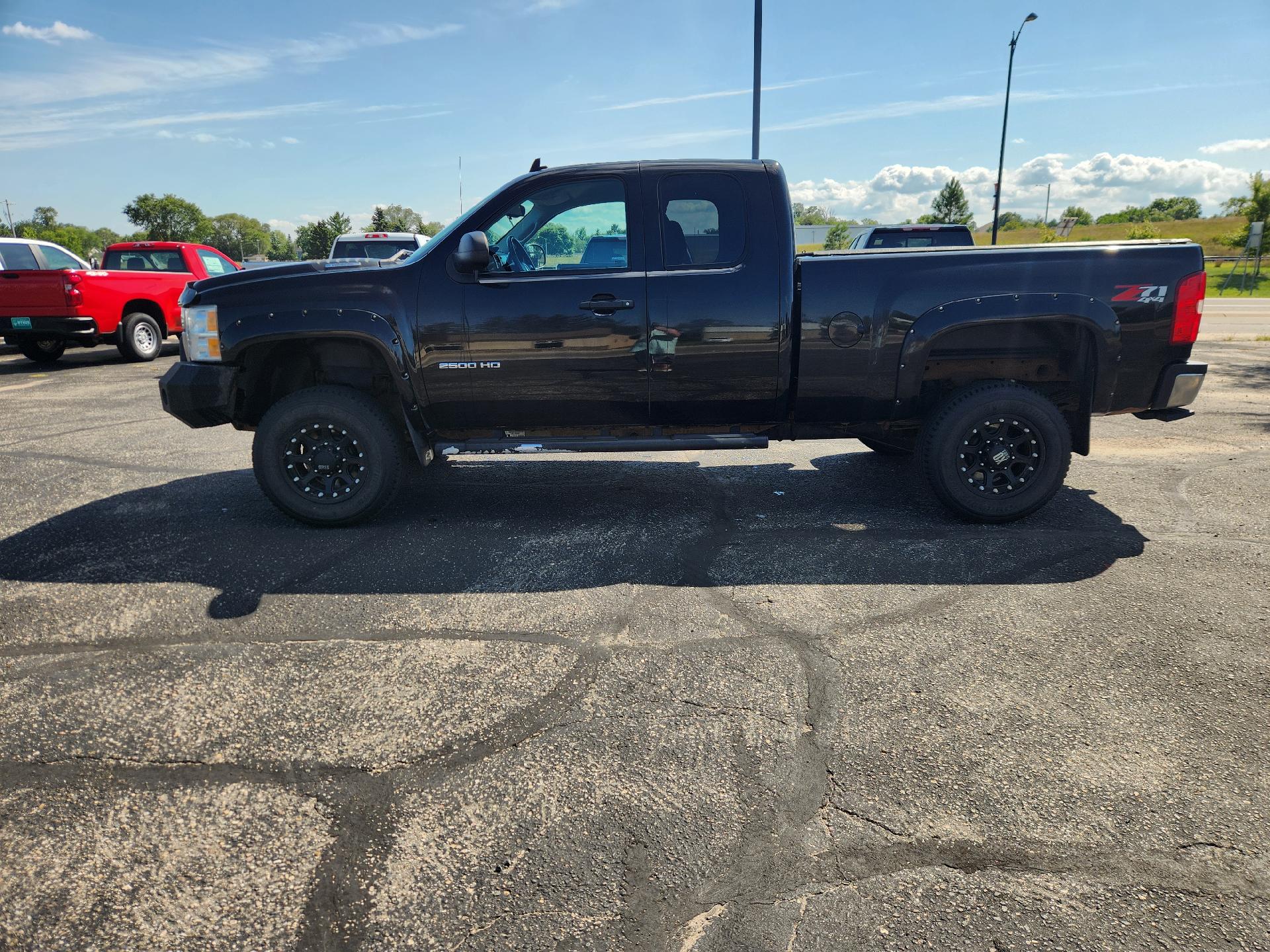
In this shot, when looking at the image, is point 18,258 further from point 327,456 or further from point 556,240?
point 556,240

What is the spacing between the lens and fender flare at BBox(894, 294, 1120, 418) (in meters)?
4.74

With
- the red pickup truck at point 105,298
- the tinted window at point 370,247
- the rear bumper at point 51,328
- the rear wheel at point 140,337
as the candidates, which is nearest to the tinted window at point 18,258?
the red pickup truck at point 105,298

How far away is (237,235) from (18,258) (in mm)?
189158

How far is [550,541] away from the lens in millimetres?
4883

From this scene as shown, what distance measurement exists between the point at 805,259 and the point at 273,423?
327cm

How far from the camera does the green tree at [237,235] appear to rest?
543 feet

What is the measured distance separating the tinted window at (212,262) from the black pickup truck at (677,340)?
450 inches

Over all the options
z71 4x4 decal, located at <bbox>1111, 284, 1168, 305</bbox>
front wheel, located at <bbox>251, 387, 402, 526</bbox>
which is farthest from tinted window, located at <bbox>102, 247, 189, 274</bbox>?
z71 4x4 decal, located at <bbox>1111, 284, 1168, 305</bbox>

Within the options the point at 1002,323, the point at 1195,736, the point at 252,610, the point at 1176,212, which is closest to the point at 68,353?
the point at 252,610

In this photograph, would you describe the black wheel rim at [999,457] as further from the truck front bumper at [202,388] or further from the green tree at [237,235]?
the green tree at [237,235]

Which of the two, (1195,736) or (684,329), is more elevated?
(684,329)

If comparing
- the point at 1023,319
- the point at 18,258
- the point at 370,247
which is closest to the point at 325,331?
the point at 1023,319

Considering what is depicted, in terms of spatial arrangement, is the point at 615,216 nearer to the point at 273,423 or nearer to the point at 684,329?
the point at 684,329

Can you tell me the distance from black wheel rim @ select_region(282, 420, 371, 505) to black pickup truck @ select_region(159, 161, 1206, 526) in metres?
0.01
